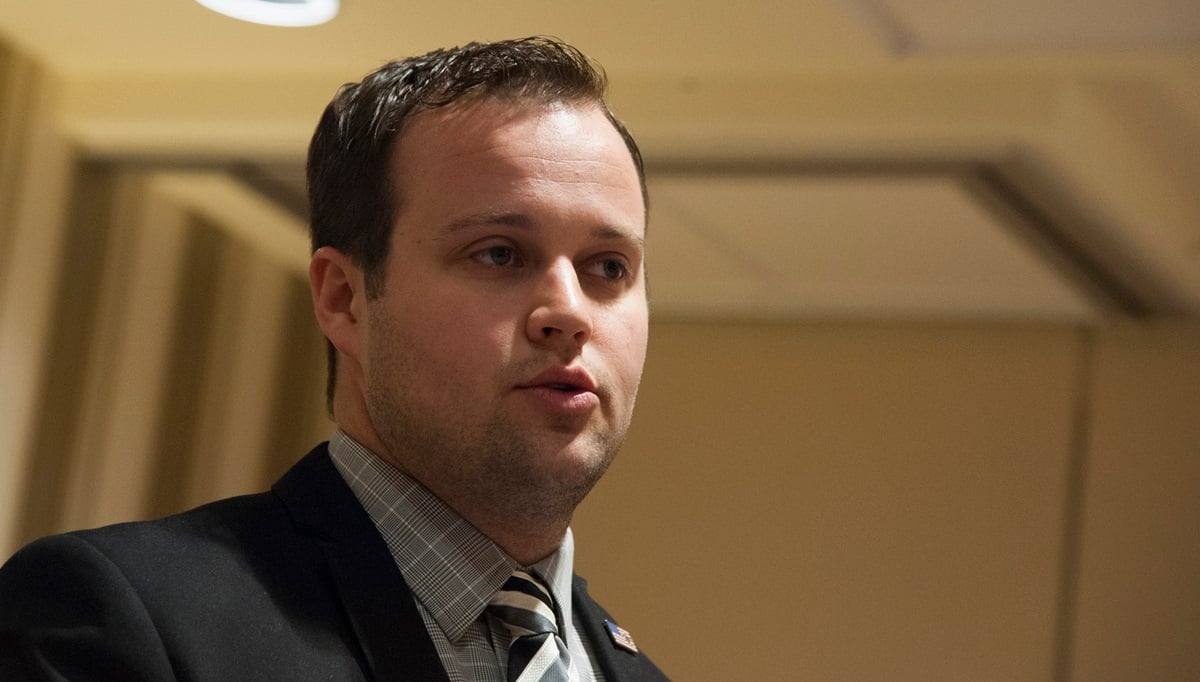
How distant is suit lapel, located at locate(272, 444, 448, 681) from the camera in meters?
1.23

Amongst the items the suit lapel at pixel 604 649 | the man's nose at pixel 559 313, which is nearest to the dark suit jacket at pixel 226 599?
the man's nose at pixel 559 313

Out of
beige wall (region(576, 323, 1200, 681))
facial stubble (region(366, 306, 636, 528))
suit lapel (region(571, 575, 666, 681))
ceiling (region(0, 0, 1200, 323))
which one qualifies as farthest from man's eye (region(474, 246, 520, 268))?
beige wall (region(576, 323, 1200, 681))

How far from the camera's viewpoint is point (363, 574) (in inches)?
50.9

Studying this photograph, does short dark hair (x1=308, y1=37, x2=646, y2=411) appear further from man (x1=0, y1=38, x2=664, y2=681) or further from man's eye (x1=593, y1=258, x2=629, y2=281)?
man's eye (x1=593, y1=258, x2=629, y2=281)

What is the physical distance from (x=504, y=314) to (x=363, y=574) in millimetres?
267

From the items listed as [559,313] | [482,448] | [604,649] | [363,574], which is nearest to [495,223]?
[559,313]

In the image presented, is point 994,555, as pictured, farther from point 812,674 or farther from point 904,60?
point 904,60

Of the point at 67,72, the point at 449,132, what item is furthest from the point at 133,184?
the point at 449,132

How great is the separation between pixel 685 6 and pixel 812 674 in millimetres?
2789

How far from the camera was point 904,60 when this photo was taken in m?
3.28

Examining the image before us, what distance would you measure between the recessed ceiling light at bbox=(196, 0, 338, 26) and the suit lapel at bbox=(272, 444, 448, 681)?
6.08ft

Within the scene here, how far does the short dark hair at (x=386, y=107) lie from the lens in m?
1.46

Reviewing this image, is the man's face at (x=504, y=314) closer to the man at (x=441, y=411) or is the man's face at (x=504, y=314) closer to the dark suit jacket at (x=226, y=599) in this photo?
the man at (x=441, y=411)

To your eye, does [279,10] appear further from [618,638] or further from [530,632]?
[530,632]
